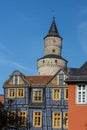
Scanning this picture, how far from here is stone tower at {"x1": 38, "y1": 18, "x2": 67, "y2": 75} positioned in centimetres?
10188

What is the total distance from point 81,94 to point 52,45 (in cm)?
6570

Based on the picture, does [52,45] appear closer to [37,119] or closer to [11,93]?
[11,93]

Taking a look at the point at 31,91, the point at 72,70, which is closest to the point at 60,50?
the point at 31,91

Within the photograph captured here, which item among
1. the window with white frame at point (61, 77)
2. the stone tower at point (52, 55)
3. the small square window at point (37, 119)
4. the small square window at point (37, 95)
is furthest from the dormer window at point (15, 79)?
the stone tower at point (52, 55)

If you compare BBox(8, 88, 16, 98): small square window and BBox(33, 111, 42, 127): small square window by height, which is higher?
BBox(8, 88, 16, 98): small square window

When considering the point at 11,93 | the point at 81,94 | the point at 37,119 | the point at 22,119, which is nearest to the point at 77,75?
the point at 81,94

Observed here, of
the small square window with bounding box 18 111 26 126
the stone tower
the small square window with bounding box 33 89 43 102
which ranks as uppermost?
the stone tower

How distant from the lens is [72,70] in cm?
4056

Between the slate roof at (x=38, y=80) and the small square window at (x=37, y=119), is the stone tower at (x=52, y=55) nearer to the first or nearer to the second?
the slate roof at (x=38, y=80)

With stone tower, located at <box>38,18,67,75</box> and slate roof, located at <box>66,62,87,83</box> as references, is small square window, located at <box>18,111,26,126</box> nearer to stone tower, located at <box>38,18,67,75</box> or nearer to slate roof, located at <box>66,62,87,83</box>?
slate roof, located at <box>66,62,87,83</box>

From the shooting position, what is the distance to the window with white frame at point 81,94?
127 feet

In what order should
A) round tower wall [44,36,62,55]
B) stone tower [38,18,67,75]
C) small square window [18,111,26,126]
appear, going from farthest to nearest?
round tower wall [44,36,62,55] < stone tower [38,18,67,75] < small square window [18,111,26,126]

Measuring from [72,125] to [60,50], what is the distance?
6784cm

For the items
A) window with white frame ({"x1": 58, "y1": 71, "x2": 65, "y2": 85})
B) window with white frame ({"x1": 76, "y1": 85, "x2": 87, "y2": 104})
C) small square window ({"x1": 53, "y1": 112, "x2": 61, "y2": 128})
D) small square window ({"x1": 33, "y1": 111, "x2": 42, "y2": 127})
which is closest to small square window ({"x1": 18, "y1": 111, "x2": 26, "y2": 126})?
small square window ({"x1": 33, "y1": 111, "x2": 42, "y2": 127})
